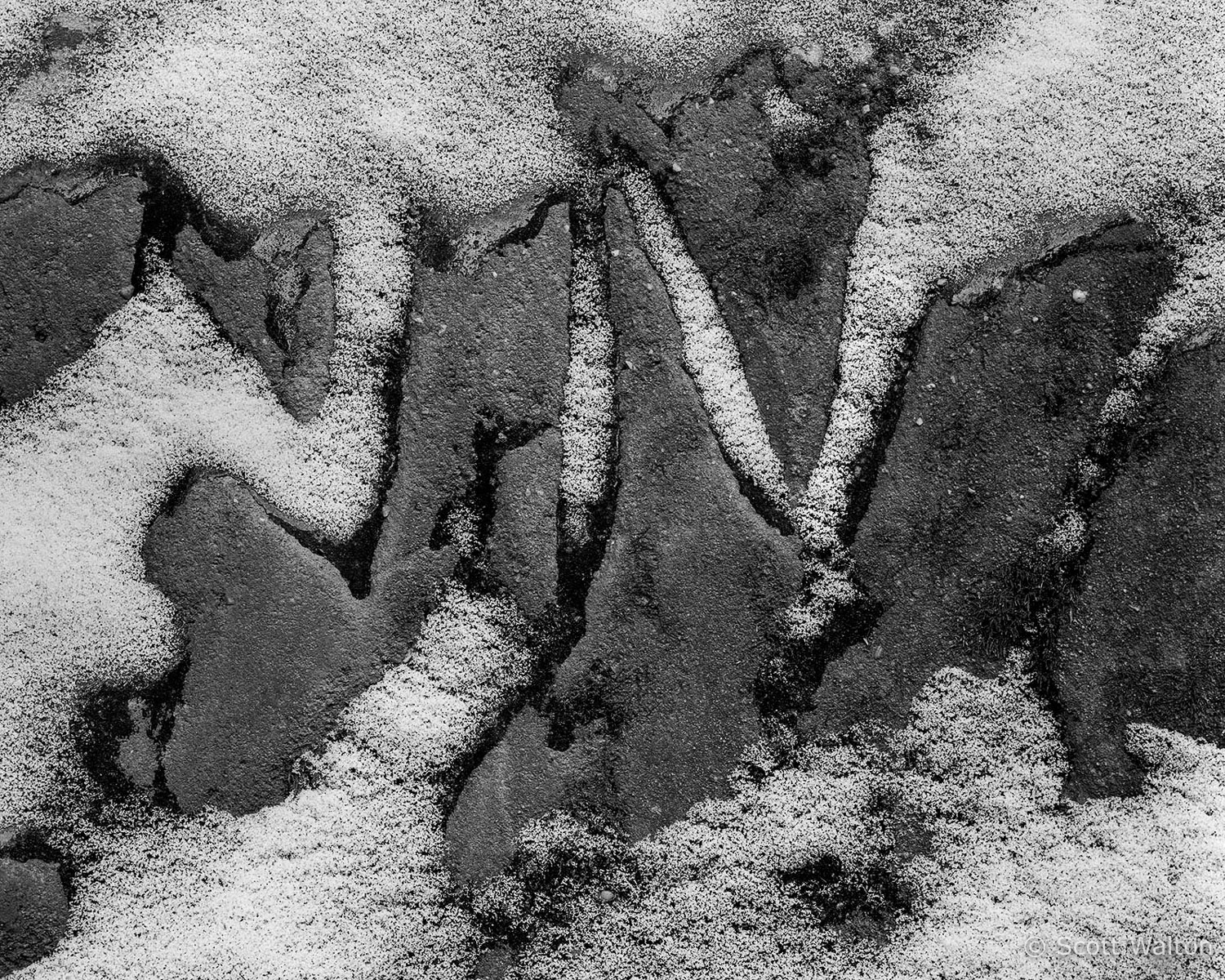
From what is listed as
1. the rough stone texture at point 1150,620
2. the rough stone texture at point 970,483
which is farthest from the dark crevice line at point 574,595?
the rough stone texture at point 1150,620

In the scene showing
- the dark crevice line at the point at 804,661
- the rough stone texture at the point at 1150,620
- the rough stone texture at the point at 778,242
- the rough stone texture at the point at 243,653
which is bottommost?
the rough stone texture at the point at 243,653

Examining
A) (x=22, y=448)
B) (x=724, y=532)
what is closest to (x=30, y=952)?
(x=22, y=448)

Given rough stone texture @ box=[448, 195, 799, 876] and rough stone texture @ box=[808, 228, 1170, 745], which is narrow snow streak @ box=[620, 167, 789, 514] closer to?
rough stone texture @ box=[448, 195, 799, 876]

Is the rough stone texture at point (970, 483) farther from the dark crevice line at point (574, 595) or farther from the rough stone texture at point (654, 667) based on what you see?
the dark crevice line at point (574, 595)

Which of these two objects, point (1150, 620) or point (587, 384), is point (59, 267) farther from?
point (1150, 620)

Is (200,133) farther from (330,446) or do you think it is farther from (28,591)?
(28,591)

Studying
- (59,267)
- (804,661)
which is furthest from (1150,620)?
(59,267)

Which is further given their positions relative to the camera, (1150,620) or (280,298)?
(280,298)

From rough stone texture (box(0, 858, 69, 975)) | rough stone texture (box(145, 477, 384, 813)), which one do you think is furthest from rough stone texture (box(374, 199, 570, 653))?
rough stone texture (box(0, 858, 69, 975))

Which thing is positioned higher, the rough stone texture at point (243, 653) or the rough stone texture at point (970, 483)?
the rough stone texture at point (970, 483)
